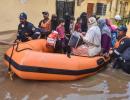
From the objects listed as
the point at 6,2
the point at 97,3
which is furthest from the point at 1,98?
the point at 97,3

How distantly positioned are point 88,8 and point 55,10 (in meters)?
4.42

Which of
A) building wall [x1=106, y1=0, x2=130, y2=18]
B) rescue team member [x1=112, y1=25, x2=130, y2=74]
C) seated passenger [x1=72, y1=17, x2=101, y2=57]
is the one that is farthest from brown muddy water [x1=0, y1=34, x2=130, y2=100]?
building wall [x1=106, y1=0, x2=130, y2=18]

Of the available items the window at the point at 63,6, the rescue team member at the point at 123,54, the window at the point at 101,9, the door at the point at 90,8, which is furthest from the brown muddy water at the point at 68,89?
the window at the point at 101,9

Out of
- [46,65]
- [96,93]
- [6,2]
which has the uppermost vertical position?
[6,2]

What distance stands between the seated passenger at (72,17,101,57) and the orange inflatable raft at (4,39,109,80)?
37cm

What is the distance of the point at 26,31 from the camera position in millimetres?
8289

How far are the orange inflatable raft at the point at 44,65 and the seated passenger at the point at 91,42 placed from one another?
0.37 meters

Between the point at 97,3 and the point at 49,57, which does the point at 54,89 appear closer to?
the point at 49,57

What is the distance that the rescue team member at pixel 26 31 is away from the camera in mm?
8234

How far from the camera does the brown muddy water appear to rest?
6.42 m

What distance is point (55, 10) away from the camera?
15.1m

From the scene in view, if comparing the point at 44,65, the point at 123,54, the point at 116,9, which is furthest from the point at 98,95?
the point at 116,9

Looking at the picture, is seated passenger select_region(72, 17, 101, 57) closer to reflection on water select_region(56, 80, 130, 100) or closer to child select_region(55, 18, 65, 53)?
child select_region(55, 18, 65, 53)

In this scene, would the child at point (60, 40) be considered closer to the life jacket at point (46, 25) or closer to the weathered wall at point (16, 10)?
the life jacket at point (46, 25)
